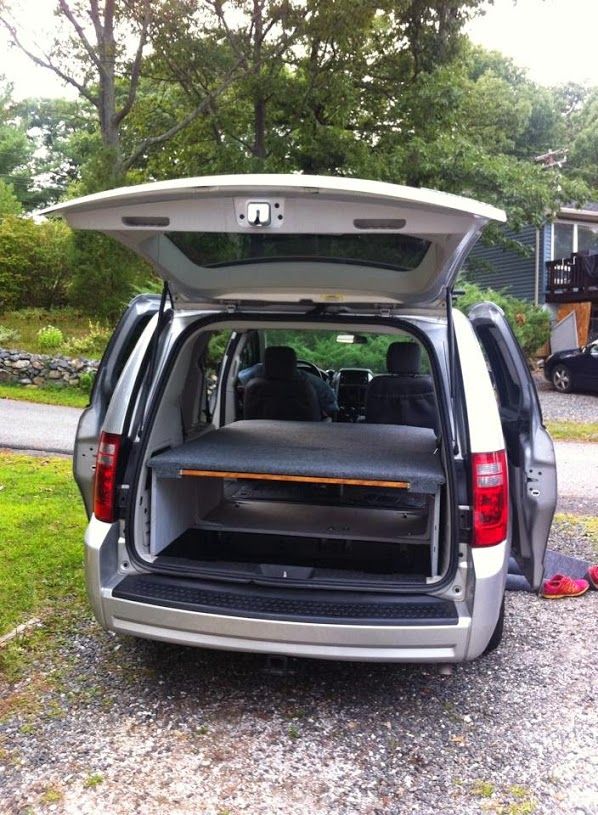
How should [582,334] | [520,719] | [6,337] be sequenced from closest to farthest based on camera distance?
[520,719] → [6,337] → [582,334]

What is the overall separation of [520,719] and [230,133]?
14231 millimetres

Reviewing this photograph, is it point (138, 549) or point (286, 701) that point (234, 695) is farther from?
point (138, 549)

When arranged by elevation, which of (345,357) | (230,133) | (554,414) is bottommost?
(554,414)

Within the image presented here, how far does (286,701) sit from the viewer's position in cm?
342

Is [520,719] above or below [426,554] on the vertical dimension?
below

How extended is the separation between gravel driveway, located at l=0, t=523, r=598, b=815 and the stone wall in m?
10.6

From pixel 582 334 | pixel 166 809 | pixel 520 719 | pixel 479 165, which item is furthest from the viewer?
pixel 582 334

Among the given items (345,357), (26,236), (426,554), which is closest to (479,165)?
(345,357)

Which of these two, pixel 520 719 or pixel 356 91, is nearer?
pixel 520 719

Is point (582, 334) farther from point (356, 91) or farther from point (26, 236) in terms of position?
point (26, 236)

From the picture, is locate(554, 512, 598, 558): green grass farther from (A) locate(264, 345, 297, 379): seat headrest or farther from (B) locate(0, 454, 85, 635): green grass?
(B) locate(0, 454, 85, 635): green grass

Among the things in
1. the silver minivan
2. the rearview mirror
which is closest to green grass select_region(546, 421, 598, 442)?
the rearview mirror

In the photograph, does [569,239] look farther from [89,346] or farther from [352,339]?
[352,339]

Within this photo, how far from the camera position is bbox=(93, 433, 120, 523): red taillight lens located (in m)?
3.33
